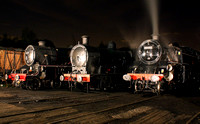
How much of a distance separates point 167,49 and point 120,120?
6.52 meters

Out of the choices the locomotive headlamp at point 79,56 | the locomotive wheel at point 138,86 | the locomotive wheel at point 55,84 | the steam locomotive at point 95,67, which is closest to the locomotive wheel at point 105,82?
the steam locomotive at point 95,67

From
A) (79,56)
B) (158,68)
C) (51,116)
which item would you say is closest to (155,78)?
(158,68)

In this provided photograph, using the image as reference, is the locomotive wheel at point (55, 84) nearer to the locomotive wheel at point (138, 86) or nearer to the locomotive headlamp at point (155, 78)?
the locomotive wheel at point (138, 86)

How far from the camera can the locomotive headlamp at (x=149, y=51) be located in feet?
34.2

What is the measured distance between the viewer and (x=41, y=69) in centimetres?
1245

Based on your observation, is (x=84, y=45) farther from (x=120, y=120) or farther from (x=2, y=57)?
(x=2, y=57)

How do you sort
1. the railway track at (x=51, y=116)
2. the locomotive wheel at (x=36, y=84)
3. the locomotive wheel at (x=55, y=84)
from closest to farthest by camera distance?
1. the railway track at (x=51, y=116)
2. the locomotive wheel at (x=36, y=84)
3. the locomotive wheel at (x=55, y=84)

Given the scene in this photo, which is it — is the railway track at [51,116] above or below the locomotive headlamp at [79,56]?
below

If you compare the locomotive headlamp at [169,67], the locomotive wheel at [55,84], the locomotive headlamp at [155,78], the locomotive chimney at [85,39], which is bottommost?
the locomotive wheel at [55,84]

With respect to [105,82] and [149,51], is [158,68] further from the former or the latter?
[105,82]

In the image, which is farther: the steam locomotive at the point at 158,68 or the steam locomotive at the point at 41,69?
the steam locomotive at the point at 41,69

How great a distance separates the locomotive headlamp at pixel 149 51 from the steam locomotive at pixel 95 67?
192 centimetres

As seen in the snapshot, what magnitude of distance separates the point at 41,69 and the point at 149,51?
6326mm

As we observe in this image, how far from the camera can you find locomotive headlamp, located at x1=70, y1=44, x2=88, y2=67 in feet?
37.5
